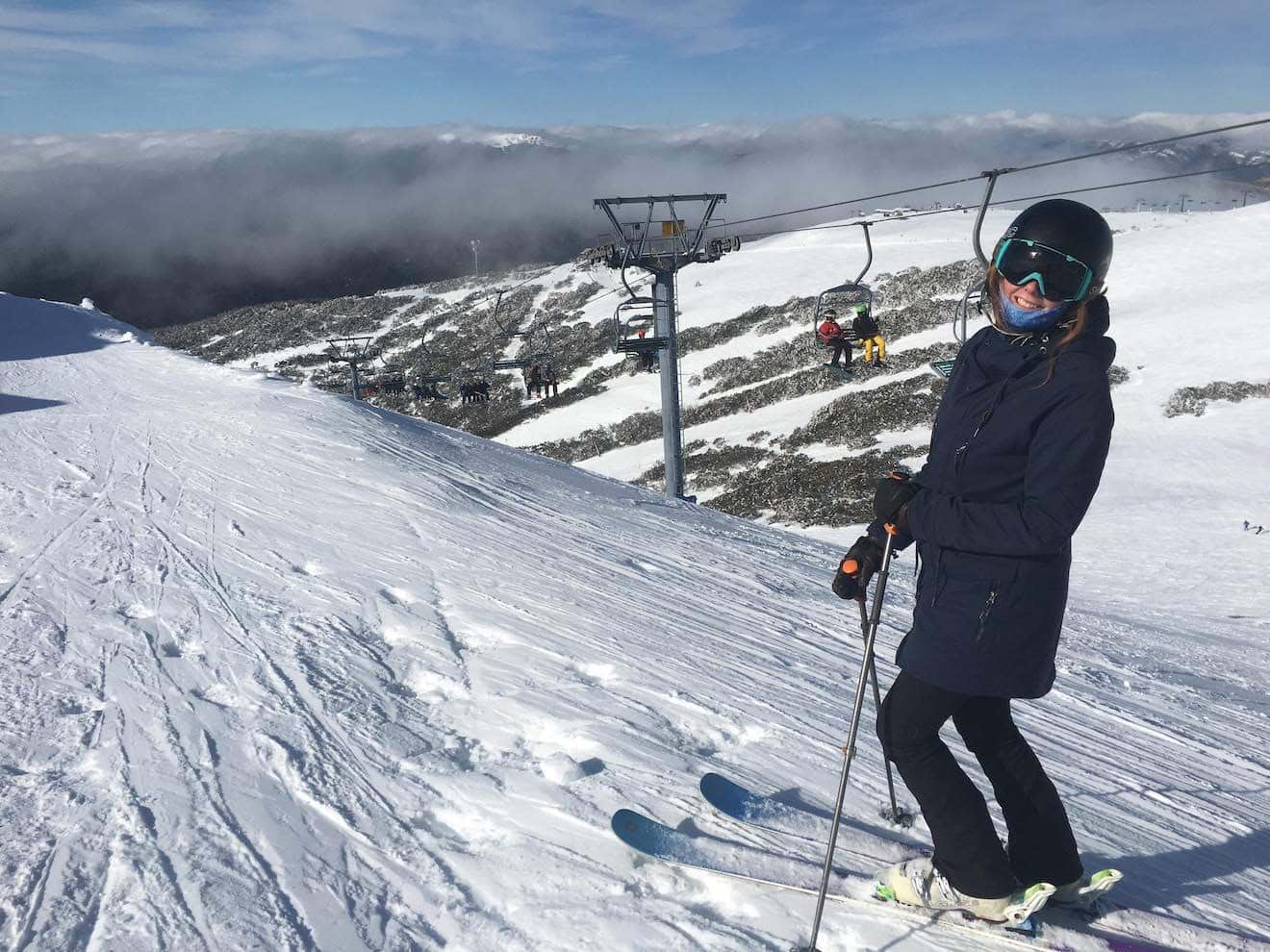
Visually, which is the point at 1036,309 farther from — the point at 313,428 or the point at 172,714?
the point at 313,428

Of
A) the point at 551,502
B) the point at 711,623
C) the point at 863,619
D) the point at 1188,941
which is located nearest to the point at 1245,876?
the point at 1188,941

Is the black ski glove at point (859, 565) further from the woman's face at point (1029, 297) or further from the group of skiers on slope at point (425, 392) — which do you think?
the group of skiers on slope at point (425, 392)

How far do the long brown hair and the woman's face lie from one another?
0.05m

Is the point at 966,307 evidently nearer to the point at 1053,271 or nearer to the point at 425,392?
the point at 1053,271

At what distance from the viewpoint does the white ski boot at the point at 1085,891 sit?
115 inches

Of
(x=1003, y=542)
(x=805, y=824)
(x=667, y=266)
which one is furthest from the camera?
(x=667, y=266)

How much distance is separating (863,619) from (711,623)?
3.15 meters

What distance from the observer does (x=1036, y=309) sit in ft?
8.46

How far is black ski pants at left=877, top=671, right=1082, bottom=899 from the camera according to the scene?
272cm

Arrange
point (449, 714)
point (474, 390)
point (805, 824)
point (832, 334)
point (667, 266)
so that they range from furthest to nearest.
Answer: point (474, 390), point (832, 334), point (667, 266), point (449, 714), point (805, 824)

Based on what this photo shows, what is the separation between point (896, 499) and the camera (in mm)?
2740

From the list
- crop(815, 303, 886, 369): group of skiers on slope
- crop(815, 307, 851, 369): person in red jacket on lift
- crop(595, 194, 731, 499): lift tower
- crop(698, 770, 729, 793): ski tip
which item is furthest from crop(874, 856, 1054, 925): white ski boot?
crop(815, 307, 851, 369): person in red jacket on lift

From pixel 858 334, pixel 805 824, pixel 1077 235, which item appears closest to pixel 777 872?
pixel 805 824

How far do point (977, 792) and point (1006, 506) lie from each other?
973 millimetres
